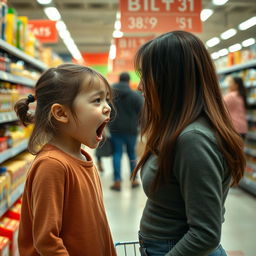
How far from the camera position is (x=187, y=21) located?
15.8 feet

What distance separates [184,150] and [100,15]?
12.3 m

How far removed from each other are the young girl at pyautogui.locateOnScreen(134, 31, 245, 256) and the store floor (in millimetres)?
2160

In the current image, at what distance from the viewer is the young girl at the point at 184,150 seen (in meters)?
1.07

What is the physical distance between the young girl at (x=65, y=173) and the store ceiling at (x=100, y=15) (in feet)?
30.0

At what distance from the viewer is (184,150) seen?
Result: 108cm

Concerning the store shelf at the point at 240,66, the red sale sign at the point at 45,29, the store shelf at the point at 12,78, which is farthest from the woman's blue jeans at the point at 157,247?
the red sale sign at the point at 45,29

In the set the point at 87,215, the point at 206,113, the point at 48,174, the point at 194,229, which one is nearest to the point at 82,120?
the point at 48,174

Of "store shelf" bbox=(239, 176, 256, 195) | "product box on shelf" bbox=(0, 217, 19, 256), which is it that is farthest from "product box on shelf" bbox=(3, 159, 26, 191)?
"store shelf" bbox=(239, 176, 256, 195)

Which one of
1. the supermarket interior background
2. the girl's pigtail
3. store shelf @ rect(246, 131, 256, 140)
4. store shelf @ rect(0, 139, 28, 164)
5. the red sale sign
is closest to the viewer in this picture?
the girl's pigtail

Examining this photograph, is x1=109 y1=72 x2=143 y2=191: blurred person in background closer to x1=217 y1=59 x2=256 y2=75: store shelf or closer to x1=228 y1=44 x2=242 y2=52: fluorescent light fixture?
x1=217 y1=59 x2=256 y2=75: store shelf

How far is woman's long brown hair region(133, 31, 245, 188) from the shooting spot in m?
1.17

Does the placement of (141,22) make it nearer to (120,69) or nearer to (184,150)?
(184,150)

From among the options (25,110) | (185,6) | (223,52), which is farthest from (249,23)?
(25,110)

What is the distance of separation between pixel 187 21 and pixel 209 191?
A: 13.6 feet
